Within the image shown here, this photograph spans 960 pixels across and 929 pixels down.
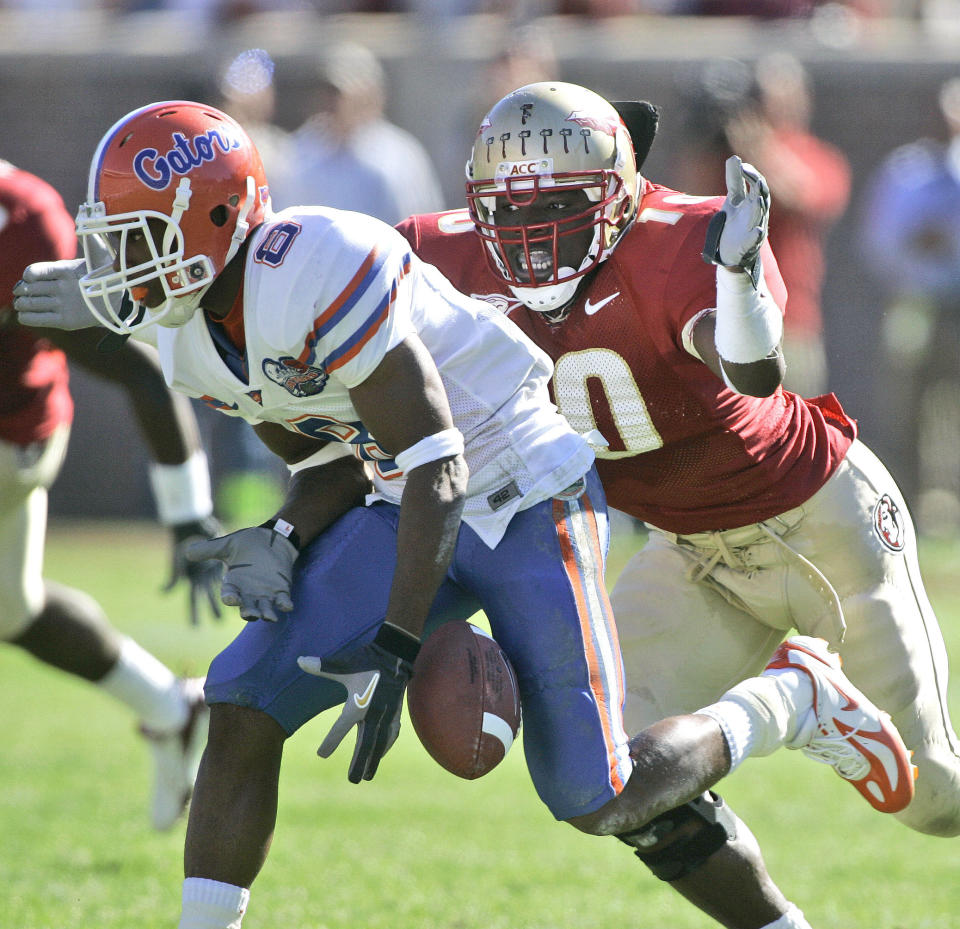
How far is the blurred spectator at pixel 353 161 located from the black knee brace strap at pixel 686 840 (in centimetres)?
545

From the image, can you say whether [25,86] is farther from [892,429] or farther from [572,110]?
[572,110]

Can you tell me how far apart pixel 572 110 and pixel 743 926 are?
1660mm

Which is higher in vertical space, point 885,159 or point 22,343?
point 22,343

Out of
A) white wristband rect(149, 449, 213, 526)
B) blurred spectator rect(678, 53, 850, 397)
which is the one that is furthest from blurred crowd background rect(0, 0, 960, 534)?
white wristband rect(149, 449, 213, 526)

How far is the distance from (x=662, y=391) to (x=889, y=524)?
0.65 m

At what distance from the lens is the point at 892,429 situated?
33.3ft

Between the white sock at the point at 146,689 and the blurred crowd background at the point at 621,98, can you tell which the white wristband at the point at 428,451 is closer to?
the white sock at the point at 146,689

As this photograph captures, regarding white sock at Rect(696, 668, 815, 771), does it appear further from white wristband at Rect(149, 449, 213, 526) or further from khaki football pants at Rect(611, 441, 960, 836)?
white wristband at Rect(149, 449, 213, 526)

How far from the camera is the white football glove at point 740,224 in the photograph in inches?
111

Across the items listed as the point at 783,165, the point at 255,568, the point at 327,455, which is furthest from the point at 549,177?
the point at 783,165

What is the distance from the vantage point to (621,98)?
10.2 metres

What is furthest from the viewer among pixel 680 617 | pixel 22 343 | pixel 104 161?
pixel 22 343

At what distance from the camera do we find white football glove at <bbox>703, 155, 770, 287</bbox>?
111 inches

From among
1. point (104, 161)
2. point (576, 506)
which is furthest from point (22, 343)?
point (576, 506)
